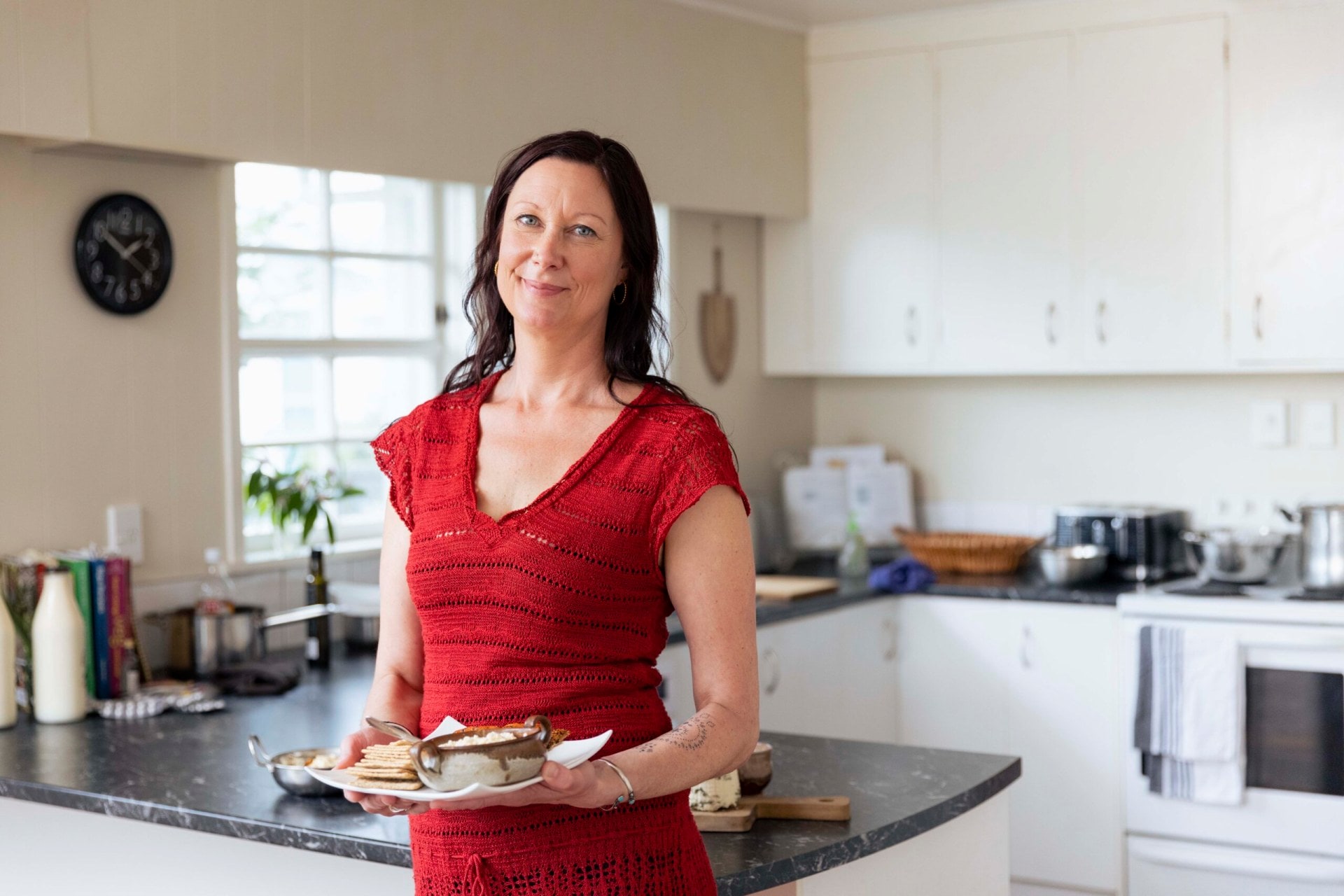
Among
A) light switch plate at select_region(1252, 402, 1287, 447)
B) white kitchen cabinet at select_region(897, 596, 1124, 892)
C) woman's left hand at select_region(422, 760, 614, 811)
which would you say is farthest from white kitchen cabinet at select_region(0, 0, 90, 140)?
light switch plate at select_region(1252, 402, 1287, 447)

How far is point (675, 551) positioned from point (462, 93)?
2.20m

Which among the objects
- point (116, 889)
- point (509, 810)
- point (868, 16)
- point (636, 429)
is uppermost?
point (868, 16)

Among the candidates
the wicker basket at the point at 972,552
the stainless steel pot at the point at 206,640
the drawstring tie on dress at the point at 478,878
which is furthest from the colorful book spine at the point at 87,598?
the wicker basket at the point at 972,552

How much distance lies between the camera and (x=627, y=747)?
149cm

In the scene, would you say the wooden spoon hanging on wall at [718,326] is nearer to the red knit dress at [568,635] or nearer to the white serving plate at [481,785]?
the red knit dress at [568,635]

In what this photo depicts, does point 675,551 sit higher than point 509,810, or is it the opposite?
point 675,551

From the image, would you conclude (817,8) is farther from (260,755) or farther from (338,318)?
(260,755)

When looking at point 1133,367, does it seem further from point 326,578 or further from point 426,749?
point 426,749

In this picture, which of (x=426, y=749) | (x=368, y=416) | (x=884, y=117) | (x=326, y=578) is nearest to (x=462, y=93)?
(x=368, y=416)

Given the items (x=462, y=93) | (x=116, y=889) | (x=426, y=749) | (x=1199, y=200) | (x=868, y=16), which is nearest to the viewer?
(x=426, y=749)

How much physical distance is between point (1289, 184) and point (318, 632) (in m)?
2.76

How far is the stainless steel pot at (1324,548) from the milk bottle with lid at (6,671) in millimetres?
3080

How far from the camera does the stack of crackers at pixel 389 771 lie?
1361mm

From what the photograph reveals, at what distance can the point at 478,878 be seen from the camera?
149cm
